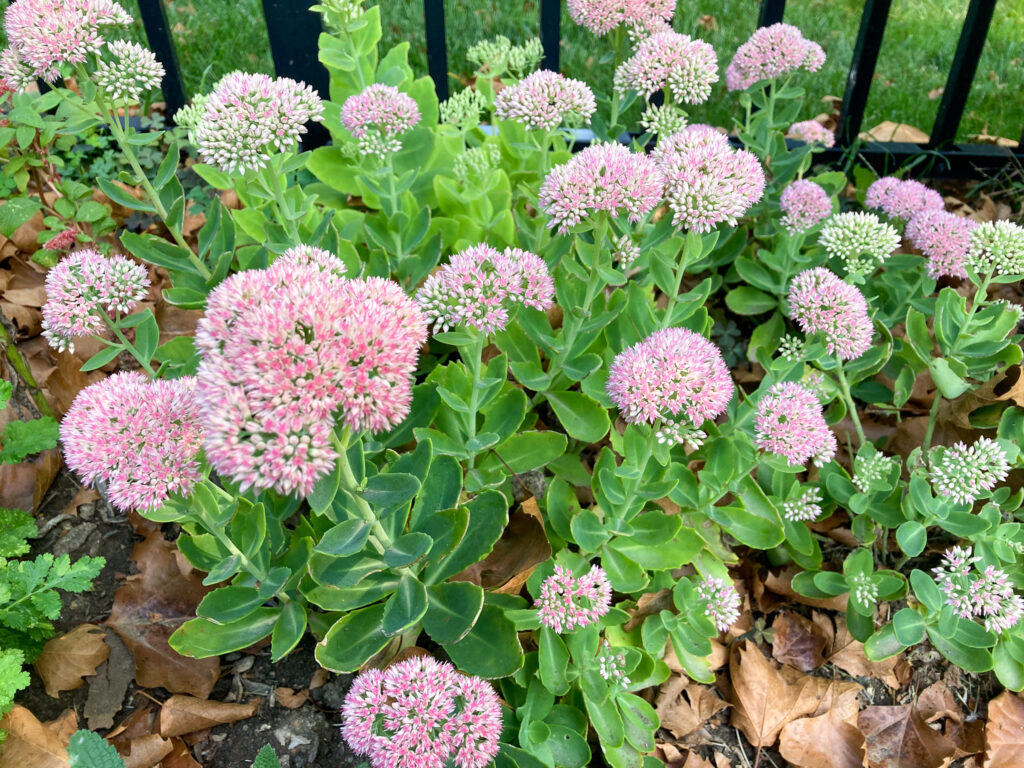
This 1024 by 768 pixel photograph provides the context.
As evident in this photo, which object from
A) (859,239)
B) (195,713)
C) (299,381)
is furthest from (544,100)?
(195,713)

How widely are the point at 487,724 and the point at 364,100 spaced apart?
1.56 metres

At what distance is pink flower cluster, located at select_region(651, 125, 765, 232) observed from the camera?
1707 millimetres

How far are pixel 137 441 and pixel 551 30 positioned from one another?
2.44 m

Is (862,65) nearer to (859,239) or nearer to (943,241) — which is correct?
(943,241)

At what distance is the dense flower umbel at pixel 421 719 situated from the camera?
1.34 metres

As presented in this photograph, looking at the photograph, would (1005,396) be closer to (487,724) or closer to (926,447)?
(926,447)

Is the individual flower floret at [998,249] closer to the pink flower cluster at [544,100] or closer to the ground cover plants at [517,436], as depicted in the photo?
the ground cover plants at [517,436]

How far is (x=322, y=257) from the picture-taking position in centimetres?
145

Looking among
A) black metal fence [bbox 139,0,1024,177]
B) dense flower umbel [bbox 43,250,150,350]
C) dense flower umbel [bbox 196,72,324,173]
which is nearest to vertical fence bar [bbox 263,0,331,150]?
black metal fence [bbox 139,0,1024,177]

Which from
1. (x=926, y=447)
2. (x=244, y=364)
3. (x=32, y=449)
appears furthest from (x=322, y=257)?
(x=926, y=447)

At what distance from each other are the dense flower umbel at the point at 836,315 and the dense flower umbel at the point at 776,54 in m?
0.85

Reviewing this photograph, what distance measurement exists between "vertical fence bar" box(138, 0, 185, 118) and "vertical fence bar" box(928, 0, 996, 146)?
3.18 metres

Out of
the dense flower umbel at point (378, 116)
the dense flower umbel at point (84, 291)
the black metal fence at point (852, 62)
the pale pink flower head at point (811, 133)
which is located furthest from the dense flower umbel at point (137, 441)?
the pale pink flower head at point (811, 133)

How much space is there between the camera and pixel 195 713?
176cm
